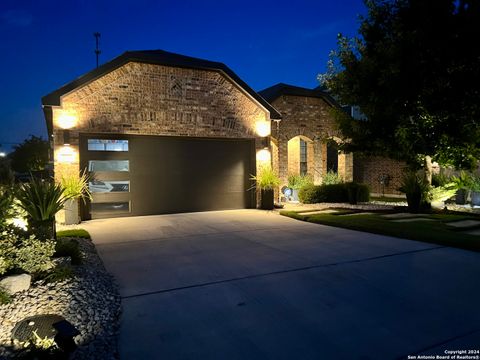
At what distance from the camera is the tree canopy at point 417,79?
27.7 ft

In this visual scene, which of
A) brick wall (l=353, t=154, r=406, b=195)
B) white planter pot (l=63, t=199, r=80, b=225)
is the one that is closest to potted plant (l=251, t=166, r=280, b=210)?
white planter pot (l=63, t=199, r=80, b=225)

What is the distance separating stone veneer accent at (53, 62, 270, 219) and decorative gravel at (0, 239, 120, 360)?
5828 mm

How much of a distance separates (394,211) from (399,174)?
5.91m

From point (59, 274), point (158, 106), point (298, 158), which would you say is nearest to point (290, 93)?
point (298, 158)

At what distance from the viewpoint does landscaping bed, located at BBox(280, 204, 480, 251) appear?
5.86m

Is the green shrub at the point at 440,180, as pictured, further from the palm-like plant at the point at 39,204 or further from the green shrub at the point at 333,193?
the palm-like plant at the point at 39,204

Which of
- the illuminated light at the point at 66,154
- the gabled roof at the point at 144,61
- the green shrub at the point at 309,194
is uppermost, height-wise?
the gabled roof at the point at 144,61

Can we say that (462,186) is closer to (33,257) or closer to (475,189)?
(475,189)

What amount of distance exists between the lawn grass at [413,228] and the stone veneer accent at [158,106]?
147 inches

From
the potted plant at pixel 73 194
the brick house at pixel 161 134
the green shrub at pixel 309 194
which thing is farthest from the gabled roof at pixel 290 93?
the potted plant at pixel 73 194

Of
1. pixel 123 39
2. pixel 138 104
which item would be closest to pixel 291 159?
pixel 138 104

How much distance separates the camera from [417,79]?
29.3 feet

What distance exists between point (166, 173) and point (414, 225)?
21.4 feet

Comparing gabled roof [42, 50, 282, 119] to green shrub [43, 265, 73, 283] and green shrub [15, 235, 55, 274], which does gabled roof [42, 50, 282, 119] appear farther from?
green shrub [43, 265, 73, 283]
